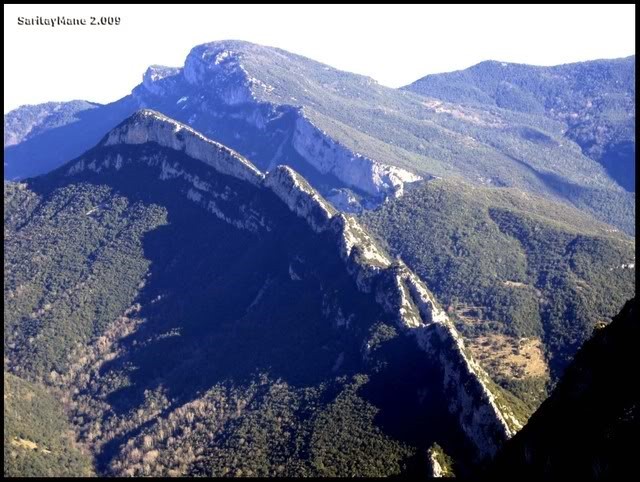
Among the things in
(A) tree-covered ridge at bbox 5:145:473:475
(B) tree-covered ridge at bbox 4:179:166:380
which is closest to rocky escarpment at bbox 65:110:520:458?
(A) tree-covered ridge at bbox 5:145:473:475

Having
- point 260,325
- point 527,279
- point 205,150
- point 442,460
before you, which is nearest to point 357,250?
point 260,325

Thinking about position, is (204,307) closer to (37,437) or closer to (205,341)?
(205,341)

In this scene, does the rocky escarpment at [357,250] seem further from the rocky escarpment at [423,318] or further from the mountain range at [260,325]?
the mountain range at [260,325]

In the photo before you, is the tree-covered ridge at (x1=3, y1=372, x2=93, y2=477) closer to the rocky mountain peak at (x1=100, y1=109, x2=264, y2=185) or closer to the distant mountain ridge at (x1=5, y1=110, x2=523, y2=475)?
the distant mountain ridge at (x1=5, y1=110, x2=523, y2=475)

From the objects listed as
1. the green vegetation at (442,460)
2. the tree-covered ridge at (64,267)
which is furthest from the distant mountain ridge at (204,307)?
the green vegetation at (442,460)

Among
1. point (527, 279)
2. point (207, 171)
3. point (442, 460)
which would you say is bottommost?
point (527, 279)

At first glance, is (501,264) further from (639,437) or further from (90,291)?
(639,437)
